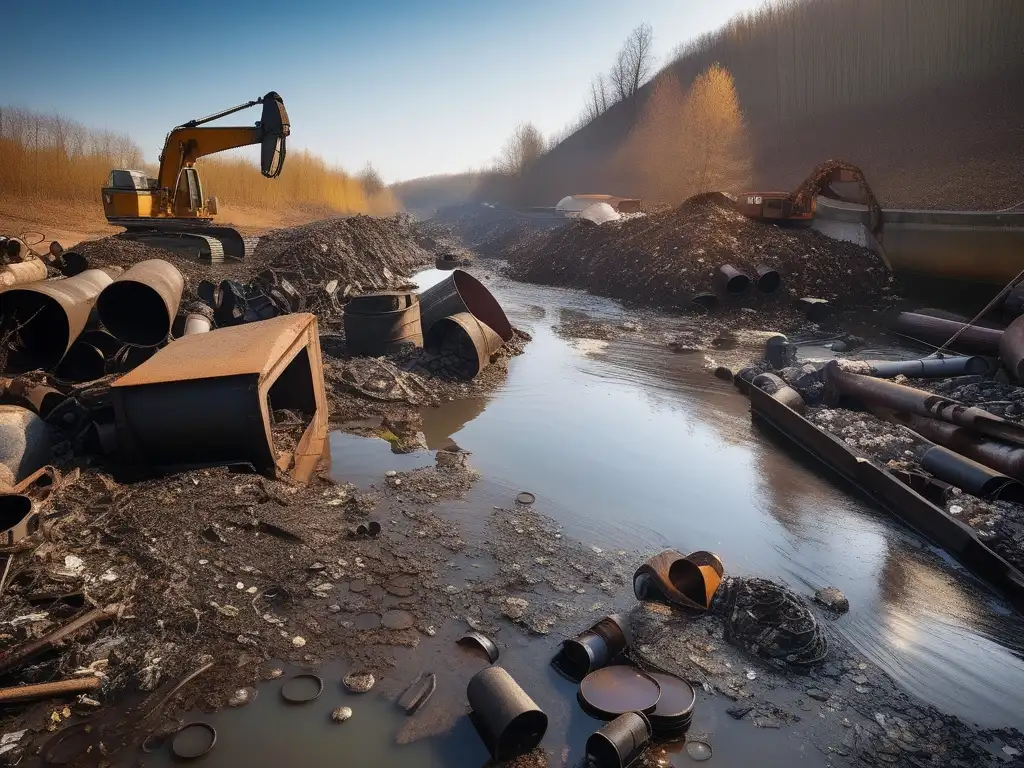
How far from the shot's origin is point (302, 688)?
3395mm

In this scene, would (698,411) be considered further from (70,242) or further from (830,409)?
(70,242)

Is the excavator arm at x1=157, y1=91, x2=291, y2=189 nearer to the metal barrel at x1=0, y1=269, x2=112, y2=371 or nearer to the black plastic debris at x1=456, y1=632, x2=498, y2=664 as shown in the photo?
the metal barrel at x1=0, y1=269, x2=112, y2=371

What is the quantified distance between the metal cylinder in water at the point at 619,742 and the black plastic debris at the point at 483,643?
820 mm

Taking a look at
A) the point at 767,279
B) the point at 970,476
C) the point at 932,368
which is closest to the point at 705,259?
the point at 767,279

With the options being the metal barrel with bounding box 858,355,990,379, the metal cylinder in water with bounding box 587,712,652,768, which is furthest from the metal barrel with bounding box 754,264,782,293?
the metal cylinder in water with bounding box 587,712,652,768

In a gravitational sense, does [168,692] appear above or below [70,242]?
below

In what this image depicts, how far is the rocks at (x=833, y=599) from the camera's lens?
4.38 metres

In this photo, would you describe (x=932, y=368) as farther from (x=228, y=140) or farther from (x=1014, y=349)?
(x=228, y=140)

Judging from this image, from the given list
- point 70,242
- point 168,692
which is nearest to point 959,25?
point 70,242

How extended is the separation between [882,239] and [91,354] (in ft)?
59.5

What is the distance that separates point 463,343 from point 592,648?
266 inches

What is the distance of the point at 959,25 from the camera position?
38188mm

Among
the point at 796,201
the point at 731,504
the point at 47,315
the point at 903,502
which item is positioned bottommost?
the point at 731,504

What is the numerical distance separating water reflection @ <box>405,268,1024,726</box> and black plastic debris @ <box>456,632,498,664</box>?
64.8 inches
